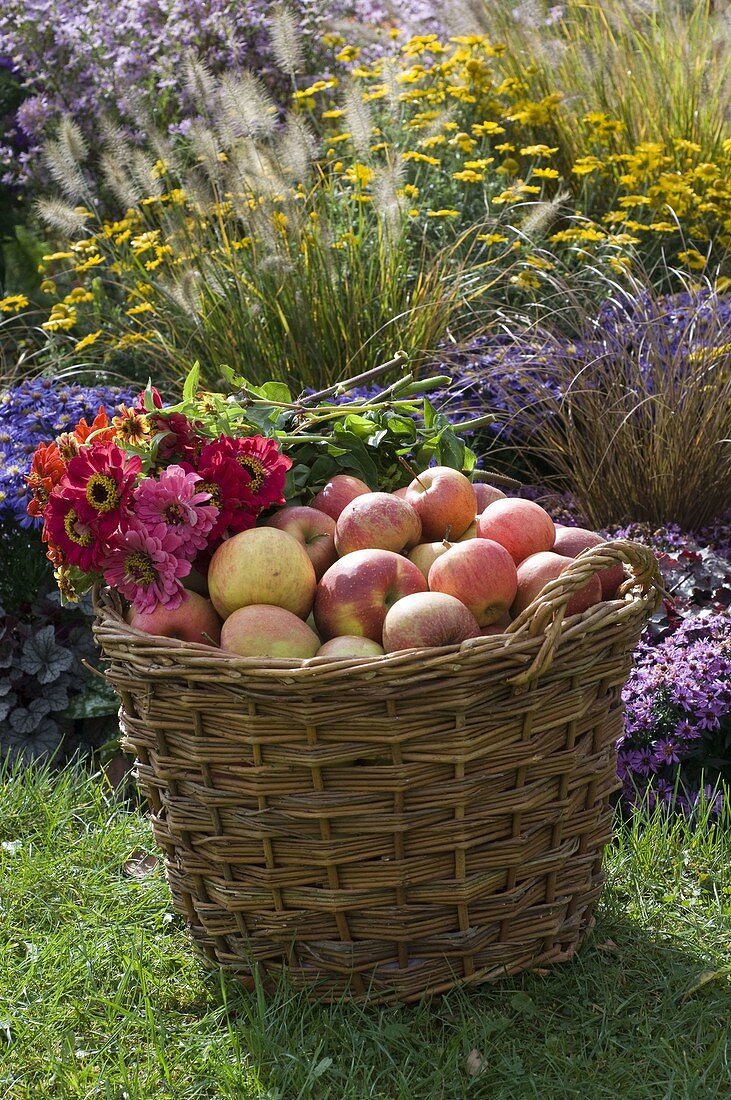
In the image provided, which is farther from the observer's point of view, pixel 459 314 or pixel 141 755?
pixel 459 314

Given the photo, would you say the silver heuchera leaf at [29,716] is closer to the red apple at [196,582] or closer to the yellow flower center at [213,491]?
the red apple at [196,582]

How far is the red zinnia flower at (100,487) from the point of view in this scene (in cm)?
199

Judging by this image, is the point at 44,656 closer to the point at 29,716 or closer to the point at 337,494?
the point at 29,716

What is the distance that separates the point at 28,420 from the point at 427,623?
77.6 inches

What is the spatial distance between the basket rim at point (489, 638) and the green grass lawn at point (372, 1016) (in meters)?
0.67

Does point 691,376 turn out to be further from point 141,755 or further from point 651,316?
point 141,755

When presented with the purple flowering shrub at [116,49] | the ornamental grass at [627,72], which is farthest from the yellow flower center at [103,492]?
the purple flowering shrub at [116,49]

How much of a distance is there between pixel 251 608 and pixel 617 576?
70 centimetres

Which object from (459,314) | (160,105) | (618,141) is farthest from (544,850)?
(160,105)

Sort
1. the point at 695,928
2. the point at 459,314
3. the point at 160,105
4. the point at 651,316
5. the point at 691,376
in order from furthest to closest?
the point at 160,105 < the point at 459,314 < the point at 651,316 < the point at 691,376 < the point at 695,928

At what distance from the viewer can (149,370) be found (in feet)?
14.8

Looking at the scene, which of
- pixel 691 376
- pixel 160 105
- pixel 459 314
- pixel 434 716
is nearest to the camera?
pixel 434 716

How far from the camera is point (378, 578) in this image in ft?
6.63

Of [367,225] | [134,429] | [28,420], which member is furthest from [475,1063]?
[367,225]
